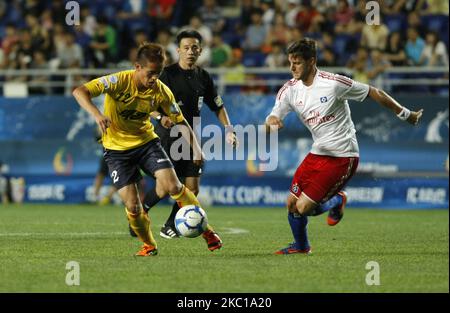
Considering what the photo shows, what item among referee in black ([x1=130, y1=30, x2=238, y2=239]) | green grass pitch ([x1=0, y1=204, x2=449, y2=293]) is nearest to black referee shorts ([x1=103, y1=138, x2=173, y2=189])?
green grass pitch ([x1=0, y1=204, x2=449, y2=293])

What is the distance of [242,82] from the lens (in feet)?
65.5

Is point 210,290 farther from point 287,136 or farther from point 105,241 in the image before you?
point 287,136

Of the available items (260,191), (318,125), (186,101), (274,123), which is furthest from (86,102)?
(260,191)

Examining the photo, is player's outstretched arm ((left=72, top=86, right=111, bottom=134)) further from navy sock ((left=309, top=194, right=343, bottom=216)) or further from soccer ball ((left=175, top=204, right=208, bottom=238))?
navy sock ((left=309, top=194, right=343, bottom=216))

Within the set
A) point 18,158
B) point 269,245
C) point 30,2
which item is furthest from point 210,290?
point 30,2

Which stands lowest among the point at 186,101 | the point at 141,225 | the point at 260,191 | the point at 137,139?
the point at 260,191

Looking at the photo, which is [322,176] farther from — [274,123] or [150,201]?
[150,201]

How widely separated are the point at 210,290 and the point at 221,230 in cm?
598

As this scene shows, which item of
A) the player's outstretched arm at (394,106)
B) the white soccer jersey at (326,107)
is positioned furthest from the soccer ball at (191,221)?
the player's outstretched arm at (394,106)

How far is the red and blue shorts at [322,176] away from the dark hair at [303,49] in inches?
40.7

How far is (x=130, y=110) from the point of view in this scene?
31.1 ft

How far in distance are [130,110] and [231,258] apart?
1.70 meters

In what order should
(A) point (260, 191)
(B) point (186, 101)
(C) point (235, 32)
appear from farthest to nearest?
(C) point (235, 32) < (A) point (260, 191) < (B) point (186, 101)

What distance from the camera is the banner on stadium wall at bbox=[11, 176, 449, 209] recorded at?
731 inches
